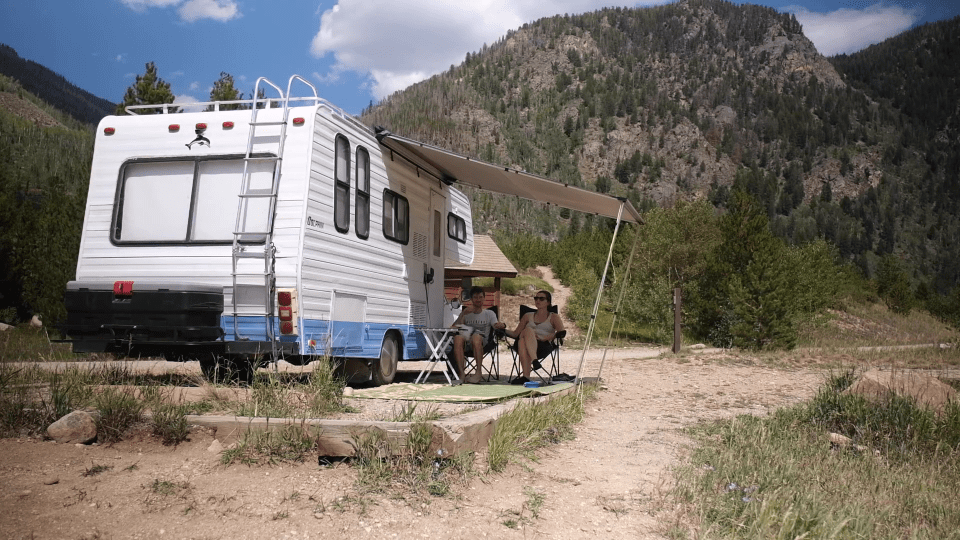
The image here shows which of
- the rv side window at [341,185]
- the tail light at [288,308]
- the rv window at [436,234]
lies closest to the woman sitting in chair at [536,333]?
the rv window at [436,234]

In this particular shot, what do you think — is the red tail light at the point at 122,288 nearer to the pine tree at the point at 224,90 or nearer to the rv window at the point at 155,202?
the rv window at the point at 155,202

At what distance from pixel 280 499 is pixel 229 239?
3748 millimetres

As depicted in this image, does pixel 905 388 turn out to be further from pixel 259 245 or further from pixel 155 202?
pixel 155 202

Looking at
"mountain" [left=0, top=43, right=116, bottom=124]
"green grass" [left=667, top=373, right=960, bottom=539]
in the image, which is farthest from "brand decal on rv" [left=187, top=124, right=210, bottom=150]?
"mountain" [left=0, top=43, right=116, bottom=124]

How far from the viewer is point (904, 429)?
5820 millimetres

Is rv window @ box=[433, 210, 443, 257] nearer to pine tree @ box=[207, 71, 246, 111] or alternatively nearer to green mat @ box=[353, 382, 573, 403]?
green mat @ box=[353, 382, 573, 403]

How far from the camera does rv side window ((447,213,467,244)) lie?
10.8 m

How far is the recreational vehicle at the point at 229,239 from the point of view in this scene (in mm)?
6617

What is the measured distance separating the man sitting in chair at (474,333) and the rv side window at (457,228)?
67.4 inches

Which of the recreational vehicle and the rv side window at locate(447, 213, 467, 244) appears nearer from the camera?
Result: the recreational vehicle

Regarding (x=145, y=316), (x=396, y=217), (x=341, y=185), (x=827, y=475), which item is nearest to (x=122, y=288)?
(x=145, y=316)

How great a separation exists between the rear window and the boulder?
18.8 feet

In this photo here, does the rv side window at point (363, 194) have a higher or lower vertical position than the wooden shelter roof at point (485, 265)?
lower

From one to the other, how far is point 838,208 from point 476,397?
471 feet
